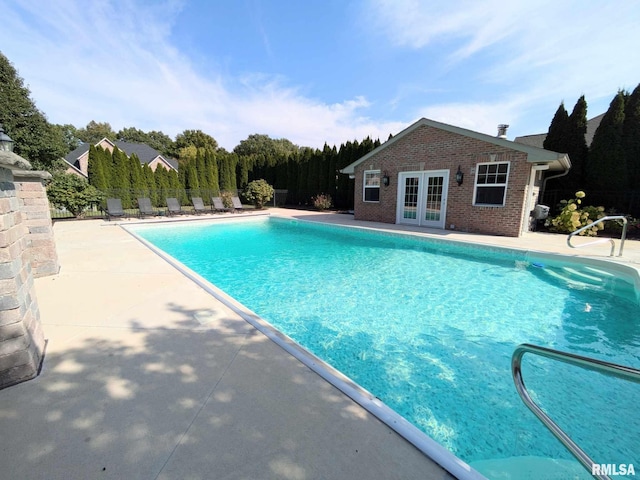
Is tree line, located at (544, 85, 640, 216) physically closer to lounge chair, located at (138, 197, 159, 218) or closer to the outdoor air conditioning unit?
the outdoor air conditioning unit

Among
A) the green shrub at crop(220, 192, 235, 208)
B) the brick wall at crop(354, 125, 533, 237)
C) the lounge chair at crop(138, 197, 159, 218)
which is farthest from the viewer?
the green shrub at crop(220, 192, 235, 208)

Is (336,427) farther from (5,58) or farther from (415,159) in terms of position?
(5,58)

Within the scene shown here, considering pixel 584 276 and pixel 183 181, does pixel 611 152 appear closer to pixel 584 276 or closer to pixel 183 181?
pixel 584 276

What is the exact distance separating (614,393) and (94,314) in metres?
5.88

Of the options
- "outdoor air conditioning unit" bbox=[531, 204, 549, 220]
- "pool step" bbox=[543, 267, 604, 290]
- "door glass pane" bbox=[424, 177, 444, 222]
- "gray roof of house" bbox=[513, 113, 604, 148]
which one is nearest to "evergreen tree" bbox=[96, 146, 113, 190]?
"door glass pane" bbox=[424, 177, 444, 222]

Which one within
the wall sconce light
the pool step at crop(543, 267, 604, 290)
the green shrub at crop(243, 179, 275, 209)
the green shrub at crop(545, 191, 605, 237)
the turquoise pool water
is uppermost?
the wall sconce light

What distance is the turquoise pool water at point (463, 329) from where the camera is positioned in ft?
7.86

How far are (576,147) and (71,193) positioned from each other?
22710mm

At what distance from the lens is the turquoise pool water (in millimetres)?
2396

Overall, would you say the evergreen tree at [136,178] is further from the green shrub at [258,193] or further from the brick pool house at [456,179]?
the brick pool house at [456,179]

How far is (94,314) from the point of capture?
11.5 feet

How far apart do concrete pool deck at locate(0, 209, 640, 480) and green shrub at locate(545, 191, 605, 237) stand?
12.2 m

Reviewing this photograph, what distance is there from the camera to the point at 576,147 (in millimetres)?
11961

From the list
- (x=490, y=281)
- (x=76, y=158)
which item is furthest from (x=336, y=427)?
(x=76, y=158)
